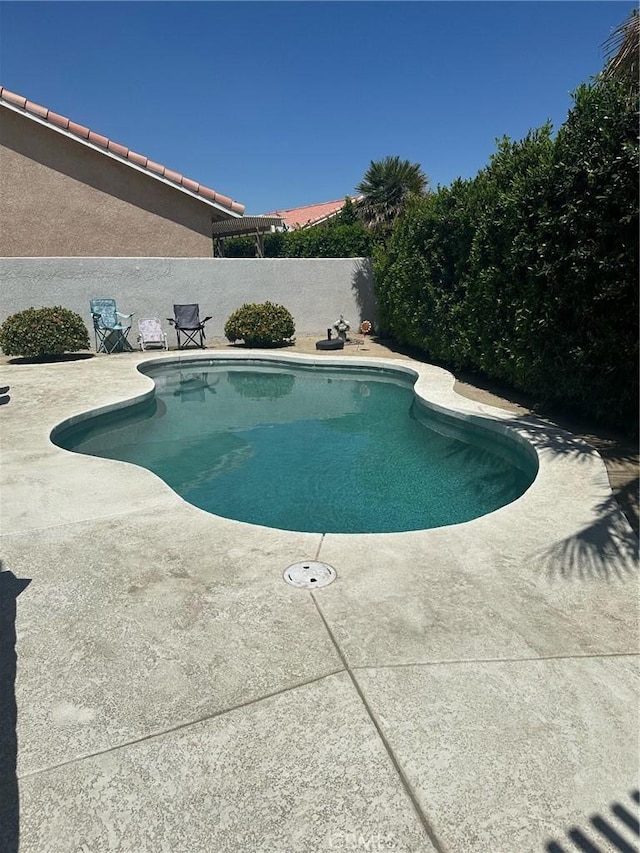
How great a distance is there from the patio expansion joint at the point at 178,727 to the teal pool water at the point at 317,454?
2702mm

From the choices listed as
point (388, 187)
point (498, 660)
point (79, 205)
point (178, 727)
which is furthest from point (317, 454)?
point (388, 187)

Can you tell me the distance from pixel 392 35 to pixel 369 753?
13.3m

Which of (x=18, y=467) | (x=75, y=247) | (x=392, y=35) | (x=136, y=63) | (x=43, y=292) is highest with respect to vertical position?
(x=392, y=35)

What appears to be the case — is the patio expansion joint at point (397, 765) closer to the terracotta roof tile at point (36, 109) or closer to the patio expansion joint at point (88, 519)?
the patio expansion joint at point (88, 519)

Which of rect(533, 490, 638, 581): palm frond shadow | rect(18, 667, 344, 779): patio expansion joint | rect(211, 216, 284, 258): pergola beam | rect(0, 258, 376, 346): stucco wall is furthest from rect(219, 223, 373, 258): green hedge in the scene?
rect(18, 667, 344, 779): patio expansion joint

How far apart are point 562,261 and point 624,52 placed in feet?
8.86

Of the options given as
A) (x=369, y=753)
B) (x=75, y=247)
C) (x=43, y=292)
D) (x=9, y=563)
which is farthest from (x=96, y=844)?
(x=75, y=247)

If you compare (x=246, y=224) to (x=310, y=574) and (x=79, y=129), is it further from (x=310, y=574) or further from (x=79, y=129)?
(x=310, y=574)

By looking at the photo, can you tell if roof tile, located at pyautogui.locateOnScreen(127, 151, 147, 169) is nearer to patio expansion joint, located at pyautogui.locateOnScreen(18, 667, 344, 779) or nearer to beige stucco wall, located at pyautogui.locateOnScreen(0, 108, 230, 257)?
beige stucco wall, located at pyautogui.locateOnScreen(0, 108, 230, 257)

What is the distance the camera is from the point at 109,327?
15578 mm

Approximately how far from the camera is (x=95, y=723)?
99.3 inches

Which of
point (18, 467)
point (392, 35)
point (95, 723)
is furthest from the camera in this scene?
point (392, 35)

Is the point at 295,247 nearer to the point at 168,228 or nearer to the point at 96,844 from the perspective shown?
the point at 168,228

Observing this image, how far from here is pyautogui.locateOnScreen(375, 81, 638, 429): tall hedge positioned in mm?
6402
